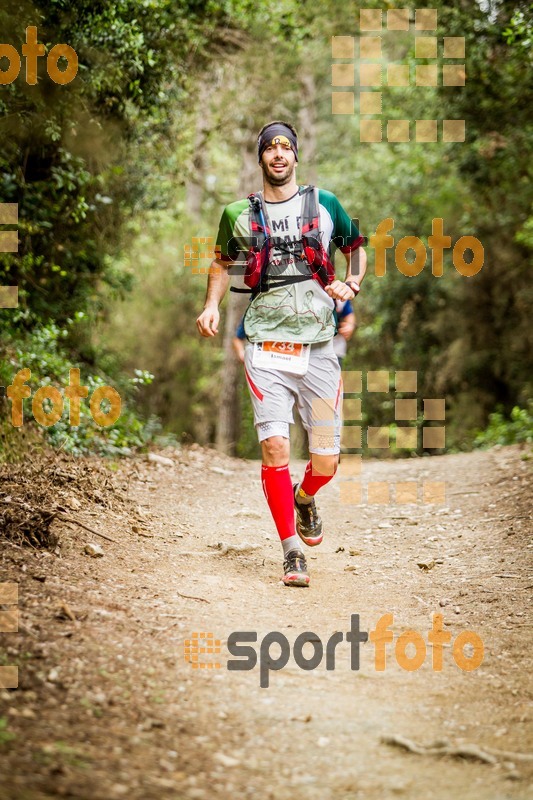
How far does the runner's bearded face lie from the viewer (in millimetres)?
5109

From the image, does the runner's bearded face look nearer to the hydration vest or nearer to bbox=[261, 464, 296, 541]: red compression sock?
the hydration vest

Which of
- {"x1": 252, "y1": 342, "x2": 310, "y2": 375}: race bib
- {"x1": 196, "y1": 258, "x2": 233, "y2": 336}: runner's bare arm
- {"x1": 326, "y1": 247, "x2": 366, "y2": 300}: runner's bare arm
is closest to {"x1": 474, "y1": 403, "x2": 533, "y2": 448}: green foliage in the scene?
{"x1": 326, "y1": 247, "x2": 366, "y2": 300}: runner's bare arm

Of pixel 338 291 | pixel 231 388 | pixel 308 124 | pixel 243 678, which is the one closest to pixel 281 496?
pixel 338 291

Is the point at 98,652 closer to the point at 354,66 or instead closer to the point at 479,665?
the point at 479,665

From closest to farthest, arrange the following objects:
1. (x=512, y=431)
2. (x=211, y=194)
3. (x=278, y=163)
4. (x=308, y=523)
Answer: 1. (x=278, y=163)
2. (x=308, y=523)
3. (x=512, y=431)
4. (x=211, y=194)

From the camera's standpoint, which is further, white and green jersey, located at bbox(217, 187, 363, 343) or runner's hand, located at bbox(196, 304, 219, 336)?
white and green jersey, located at bbox(217, 187, 363, 343)

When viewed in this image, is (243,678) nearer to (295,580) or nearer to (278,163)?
(295,580)

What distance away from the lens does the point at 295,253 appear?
5.12 m

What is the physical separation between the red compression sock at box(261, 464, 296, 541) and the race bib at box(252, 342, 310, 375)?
1.98ft

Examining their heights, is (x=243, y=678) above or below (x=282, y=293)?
below

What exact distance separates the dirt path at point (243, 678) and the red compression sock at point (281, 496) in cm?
33

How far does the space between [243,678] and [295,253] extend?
103 inches

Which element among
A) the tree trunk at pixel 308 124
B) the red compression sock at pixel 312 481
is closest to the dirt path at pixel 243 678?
the red compression sock at pixel 312 481

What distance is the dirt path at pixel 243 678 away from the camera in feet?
8.83
